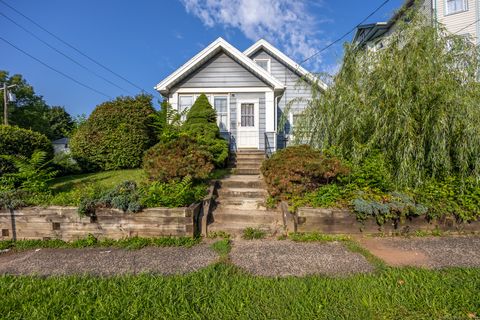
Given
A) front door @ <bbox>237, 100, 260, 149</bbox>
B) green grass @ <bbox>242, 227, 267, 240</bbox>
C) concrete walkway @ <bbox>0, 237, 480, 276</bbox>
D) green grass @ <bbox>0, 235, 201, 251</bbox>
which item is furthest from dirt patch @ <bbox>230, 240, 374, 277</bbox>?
front door @ <bbox>237, 100, 260, 149</bbox>

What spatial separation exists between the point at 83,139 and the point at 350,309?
859cm

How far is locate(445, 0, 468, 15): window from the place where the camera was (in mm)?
11688

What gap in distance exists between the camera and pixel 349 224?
385 centimetres

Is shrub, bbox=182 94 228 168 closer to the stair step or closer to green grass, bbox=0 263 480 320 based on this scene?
the stair step

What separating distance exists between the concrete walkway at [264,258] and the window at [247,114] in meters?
6.55

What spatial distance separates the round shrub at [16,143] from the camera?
16.7 ft

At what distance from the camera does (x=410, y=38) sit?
Result: 4.45 meters

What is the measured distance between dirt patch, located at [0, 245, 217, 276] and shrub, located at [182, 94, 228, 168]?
11.6ft

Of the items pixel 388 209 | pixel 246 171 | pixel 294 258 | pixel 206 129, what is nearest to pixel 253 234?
pixel 294 258

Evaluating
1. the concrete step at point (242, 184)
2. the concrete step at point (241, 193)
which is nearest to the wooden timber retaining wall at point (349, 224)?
the concrete step at point (241, 193)

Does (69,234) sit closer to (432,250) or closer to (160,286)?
(160,286)

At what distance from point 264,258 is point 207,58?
8.76m

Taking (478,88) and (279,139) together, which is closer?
(478,88)

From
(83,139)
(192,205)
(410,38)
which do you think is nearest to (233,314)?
(192,205)
